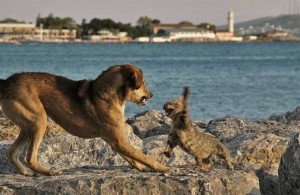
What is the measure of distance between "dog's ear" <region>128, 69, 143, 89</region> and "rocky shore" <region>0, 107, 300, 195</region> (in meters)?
0.98

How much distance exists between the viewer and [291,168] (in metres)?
9.70

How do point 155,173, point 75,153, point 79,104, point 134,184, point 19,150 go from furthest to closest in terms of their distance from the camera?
point 75,153
point 19,150
point 79,104
point 155,173
point 134,184

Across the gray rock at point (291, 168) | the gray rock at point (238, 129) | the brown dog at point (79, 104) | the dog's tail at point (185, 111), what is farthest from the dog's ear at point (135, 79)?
the gray rock at point (238, 129)

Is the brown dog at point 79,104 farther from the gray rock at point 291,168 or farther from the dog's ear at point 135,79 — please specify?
the gray rock at point 291,168

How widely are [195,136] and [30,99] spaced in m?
1.91

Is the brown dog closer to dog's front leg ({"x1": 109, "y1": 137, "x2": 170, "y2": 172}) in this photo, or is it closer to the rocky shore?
dog's front leg ({"x1": 109, "y1": 137, "x2": 170, "y2": 172})

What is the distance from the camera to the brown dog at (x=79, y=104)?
9.27 metres

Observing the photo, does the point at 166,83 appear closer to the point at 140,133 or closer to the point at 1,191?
Result: the point at 140,133

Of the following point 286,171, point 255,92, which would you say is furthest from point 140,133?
point 255,92

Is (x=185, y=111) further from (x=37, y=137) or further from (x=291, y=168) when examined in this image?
(x=37, y=137)

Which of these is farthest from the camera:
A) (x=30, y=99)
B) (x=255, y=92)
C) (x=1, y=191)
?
(x=255, y=92)

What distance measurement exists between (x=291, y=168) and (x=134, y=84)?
2.11 meters

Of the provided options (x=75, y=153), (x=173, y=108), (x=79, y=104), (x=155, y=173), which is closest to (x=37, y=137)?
(x=79, y=104)

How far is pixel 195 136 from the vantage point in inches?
372
